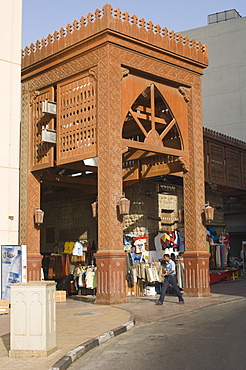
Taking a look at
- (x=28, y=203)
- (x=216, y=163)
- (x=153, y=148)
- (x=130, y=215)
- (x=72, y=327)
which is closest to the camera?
(x=72, y=327)

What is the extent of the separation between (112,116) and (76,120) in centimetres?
173

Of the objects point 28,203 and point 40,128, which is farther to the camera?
point 40,128

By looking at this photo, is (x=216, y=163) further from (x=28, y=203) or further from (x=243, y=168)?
(x=28, y=203)

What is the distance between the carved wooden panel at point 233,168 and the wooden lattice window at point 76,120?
11.2 meters

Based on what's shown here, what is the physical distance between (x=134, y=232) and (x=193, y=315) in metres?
9.47

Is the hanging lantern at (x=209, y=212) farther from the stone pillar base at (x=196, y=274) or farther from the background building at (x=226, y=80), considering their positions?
the background building at (x=226, y=80)

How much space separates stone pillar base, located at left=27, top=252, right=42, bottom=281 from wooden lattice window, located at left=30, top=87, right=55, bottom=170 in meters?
3.26

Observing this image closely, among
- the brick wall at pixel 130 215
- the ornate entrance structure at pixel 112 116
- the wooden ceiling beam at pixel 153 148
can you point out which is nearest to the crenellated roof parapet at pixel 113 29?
the ornate entrance structure at pixel 112 116

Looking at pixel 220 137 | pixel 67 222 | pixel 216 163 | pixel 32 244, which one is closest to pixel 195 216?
pixel 32 244

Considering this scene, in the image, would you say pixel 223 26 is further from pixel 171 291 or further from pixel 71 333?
pixel 71 333

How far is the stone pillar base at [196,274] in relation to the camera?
19891mm

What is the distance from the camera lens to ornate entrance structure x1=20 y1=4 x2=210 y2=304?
1792cm

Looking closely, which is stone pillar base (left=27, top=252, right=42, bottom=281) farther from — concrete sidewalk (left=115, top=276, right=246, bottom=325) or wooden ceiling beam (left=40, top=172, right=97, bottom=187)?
concrete sidewalk (left=115, top=276, right=246, bottom=325)

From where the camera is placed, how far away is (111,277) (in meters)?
17.4
